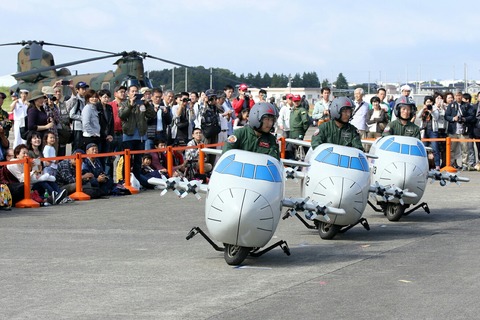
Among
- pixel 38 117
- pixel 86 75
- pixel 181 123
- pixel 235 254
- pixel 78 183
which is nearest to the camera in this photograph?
pixel 235 254

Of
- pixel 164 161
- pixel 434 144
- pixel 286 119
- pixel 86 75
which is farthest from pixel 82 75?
pixel 164 161

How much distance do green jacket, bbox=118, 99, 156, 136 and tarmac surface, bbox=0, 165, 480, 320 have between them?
4757mm

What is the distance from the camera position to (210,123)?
78.0 ft

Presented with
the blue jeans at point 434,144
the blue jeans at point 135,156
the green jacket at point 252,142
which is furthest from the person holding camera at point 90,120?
the blue jeans at point 434,144

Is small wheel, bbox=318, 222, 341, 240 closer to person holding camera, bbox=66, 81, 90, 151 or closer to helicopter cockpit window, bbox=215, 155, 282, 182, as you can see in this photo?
helicopter cockpit window, bbox=215, 155, 282, 182

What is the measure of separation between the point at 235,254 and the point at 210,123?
12396mm

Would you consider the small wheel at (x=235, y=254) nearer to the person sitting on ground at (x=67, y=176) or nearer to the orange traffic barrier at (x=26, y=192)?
the orange traffic barrier at (x=26, y=192)

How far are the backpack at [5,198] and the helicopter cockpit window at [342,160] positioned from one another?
20.7ft

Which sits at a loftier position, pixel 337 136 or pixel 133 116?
pixel 133 116

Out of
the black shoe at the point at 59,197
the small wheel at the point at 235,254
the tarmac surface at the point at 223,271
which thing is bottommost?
the tarmac surface at the point at 223,271

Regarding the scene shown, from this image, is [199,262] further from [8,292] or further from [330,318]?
[330,318]

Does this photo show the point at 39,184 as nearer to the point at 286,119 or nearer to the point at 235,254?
the point at 235,254

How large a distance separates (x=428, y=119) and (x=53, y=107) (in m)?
10.9

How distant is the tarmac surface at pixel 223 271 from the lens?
8938mm
